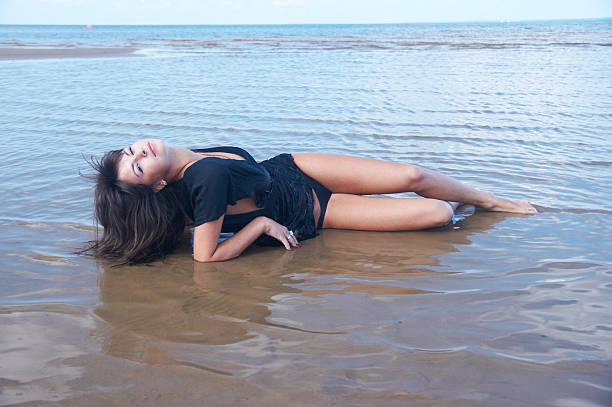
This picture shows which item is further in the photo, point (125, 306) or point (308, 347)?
point (125, 306)

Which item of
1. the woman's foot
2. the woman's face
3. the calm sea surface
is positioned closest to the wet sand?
the calm sea surface

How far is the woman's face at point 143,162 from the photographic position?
3.28 meters

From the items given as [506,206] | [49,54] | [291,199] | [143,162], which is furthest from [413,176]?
[49,54]

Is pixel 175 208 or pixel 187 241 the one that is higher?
pixel 175 208

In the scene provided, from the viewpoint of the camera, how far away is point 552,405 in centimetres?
200

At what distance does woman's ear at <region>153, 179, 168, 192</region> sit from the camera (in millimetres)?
3418

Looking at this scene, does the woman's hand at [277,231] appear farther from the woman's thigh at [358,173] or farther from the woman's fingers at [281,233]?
the woman's thigh at [358,173]

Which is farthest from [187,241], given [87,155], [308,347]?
[87,155]

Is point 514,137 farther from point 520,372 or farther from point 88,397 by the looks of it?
point 88,397

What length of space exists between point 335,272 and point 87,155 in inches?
174

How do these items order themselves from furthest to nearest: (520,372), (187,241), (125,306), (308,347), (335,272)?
(187,241) < (335,272) < (125,306) < (308,347) < (520,372)

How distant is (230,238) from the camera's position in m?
3.60

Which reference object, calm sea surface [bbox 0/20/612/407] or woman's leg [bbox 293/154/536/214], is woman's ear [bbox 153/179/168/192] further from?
woman's leg [bbox 293/154/536/214]

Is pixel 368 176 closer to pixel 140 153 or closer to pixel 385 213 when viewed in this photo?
pixel 385 213
